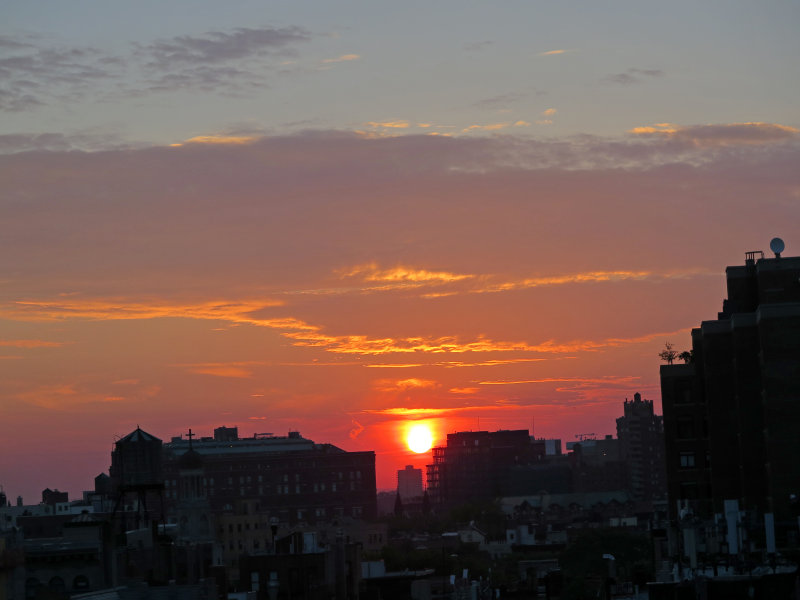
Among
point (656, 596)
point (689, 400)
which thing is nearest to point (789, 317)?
point (689, 400)

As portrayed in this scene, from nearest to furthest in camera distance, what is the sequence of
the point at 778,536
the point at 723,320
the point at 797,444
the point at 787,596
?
the point at 787,596
the point at 778,536
the point at 797,444
the point at 723,320

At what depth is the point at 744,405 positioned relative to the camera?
107 metres

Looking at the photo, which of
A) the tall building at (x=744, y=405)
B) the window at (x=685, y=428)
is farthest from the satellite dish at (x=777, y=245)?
the window at (x=685, y=428)

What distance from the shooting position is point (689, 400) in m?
122

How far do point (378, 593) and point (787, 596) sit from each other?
8311 centimetres

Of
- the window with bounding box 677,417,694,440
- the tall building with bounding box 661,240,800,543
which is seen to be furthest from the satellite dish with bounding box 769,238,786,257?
the window with bounding box 677,417,694,440

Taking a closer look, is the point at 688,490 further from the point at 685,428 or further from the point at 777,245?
the point at 777,245

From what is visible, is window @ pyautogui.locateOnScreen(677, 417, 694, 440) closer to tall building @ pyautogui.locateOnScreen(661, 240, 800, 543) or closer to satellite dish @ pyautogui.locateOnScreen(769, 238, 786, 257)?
tall building @ pyautogui.locateOnScreen(661, 240, 800, 543)

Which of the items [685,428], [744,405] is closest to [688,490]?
[685,428]

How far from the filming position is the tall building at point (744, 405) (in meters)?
100

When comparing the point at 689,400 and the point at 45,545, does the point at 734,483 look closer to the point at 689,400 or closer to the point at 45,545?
the point at 689,400

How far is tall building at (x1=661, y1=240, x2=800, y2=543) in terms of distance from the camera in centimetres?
10044

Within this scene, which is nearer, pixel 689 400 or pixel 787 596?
pixel 787 596

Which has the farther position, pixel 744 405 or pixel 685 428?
pixel 685 428
